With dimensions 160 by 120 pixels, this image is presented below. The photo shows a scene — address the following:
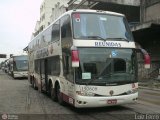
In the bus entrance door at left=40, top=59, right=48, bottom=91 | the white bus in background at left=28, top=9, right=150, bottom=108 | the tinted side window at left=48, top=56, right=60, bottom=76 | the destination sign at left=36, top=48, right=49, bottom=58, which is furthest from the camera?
the bus entrance door at left=40, top=59, right=48, bottom=91

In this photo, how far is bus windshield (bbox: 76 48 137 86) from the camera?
1260 cm

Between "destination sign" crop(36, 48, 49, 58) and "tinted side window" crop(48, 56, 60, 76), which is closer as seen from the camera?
"tinted side window" crop(48, 56, 60, 76)

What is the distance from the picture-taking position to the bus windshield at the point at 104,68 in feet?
41.3

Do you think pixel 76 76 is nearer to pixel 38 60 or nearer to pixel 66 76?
pixel 66 76

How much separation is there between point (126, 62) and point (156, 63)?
22666 mm

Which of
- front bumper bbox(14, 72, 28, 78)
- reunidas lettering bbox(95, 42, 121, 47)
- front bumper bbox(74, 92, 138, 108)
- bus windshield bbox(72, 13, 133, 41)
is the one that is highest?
bus windshield bbox(72, 13, 133, 41)

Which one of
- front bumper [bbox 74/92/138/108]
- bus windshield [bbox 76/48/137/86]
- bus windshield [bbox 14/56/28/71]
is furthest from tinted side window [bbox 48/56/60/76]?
bus windshield [bbox 14/56/28/71]

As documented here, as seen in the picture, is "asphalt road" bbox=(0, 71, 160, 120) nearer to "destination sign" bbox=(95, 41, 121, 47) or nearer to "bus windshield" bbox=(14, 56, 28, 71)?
"destination sign" bbox=(95, 41, 121, 47)

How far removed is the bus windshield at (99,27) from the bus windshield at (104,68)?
0.58 m

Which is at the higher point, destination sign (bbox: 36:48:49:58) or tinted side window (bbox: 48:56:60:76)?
destination sign (bbox: 36:48:49:58)

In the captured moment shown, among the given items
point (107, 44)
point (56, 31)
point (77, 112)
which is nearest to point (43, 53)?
point (56, 31)

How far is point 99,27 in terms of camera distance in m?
13.4

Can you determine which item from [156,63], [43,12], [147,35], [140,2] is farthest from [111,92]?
[43,12]

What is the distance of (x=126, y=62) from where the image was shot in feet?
43.1
